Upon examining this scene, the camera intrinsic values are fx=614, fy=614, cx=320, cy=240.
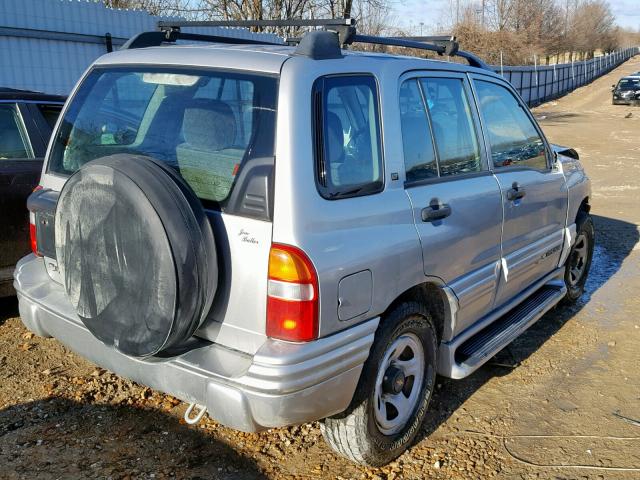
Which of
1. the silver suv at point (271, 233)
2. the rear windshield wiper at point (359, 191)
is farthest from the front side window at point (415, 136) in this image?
the rear windshield wiper at point (359, 191)

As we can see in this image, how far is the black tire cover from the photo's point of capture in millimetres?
2365

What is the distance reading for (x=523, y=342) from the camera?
15.4 ft

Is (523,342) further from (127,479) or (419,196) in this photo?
(127,479)

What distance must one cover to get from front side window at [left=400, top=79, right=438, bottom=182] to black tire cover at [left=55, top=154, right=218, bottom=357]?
111 cm

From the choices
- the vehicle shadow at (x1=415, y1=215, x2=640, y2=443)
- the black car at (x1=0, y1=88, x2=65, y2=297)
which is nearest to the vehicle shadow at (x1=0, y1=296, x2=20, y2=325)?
the black car at (x1=0, y1=88, x2=65, y2=297)

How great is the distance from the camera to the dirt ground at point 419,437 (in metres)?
3.05

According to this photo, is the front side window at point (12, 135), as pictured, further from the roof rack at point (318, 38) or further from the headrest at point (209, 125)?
the headrest at point (209, 125)

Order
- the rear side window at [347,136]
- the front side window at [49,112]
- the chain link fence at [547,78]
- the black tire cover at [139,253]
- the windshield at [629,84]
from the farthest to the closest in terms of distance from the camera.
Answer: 1. the windshield at [629,84]
2. the chain link fence at [547,78]
3. the front side window at [49,112]
4. the rear side window at [347,136]
5. the black tire cover at [139,253]

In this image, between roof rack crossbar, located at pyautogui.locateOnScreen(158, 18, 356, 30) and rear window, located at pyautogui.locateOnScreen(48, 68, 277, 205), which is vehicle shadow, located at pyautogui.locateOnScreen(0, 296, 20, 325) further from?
roof rack crossbar, located at pyautogui.locateOnScreen(158, 18, 356, 30)

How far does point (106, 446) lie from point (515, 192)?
2747 mm

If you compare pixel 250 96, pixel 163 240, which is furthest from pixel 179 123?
pixel 163 240

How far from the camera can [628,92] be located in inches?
1330

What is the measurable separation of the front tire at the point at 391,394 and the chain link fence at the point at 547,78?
20240mm

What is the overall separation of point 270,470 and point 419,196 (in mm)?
1528
